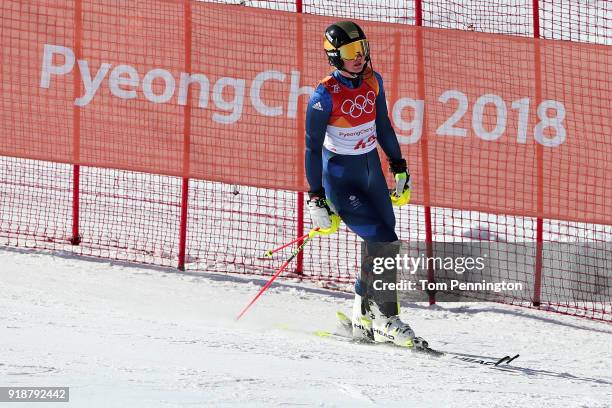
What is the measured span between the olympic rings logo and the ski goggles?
32cm

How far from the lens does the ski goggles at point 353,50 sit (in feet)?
26.9

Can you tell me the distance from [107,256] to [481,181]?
11.8 ft

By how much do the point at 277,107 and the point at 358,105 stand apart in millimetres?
2191

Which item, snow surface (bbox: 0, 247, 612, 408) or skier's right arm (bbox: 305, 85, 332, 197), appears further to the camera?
skier's right arm (bbox: 305, 85, 332, 197)

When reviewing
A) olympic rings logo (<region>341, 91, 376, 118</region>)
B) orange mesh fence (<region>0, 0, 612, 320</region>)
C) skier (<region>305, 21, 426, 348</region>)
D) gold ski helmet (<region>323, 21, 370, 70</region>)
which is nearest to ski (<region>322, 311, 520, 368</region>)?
skier (<region>305, 21, 426, 348</region>)

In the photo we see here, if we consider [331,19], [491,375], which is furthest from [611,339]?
[331,19]

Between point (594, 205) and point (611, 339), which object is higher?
point (594, 205)

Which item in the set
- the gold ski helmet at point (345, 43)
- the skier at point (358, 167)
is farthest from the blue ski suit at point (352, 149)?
the gold ski helmet at point (345, 43)

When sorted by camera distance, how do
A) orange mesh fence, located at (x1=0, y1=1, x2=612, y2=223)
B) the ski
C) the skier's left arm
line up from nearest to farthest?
the ski → the skier's left arm → orange mesh fence, located at (x1=0, y1=1, x2=612, y2=223)

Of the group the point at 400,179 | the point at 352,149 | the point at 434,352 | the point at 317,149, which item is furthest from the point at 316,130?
the point at 434,352

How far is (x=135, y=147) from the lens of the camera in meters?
10.6

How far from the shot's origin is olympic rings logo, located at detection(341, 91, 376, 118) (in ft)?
27.4

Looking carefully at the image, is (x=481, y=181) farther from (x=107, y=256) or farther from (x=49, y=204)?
(x=49, y=204)

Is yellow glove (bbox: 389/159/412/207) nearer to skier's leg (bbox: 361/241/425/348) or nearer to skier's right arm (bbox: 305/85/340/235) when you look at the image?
skier's leg (bbox: 361/241/425/348)
